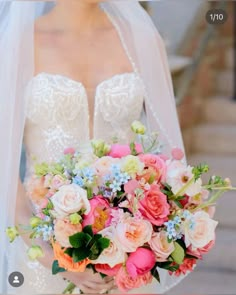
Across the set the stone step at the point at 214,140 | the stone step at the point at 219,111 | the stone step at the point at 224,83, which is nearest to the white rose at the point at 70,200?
the stone step at the point at 214,140

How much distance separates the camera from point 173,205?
172 centimetres

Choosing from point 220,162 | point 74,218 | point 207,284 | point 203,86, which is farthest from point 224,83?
point 74,218

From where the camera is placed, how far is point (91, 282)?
1900mm

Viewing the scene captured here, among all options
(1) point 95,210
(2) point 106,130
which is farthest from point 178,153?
(2) point 106,130

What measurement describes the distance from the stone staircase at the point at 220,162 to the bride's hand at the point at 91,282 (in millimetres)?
1835

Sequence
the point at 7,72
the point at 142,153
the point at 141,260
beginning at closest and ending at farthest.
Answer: the point at 141,260 → the point at 142,153 → the point at 7,72

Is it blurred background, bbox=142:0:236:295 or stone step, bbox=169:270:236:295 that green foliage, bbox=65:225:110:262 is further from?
blurred background, bbox=142:0:236:295

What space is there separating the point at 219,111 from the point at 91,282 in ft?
12.2

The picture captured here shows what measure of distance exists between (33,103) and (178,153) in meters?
0.57

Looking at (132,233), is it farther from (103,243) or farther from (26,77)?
(26,77)

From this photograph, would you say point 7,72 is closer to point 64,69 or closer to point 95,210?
point 64,69

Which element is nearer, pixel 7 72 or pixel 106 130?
pixel 7 72

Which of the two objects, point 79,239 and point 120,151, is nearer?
point 79,239

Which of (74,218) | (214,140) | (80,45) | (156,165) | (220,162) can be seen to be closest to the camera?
(74,218)
